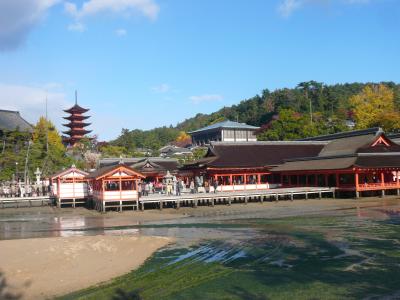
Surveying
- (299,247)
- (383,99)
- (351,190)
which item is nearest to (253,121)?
(383,99)

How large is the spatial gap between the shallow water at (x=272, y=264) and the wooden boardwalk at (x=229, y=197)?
32.7 feet

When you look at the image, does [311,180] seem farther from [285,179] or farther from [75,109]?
[75,109]

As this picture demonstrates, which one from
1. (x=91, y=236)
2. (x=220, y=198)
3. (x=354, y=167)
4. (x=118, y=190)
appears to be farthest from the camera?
(x=220, y=198)

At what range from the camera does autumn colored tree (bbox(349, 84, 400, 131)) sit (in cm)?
5808

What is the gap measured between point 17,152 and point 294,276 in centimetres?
5181

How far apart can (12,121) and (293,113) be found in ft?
142

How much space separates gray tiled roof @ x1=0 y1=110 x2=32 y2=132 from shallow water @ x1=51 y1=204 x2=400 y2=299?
49189mm

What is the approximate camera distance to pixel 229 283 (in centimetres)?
1275

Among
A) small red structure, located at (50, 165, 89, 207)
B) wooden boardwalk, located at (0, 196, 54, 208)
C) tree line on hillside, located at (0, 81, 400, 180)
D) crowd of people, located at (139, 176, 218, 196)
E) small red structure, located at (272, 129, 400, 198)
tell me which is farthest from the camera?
tree line on hillside, located at (0, 81, 400, 180)

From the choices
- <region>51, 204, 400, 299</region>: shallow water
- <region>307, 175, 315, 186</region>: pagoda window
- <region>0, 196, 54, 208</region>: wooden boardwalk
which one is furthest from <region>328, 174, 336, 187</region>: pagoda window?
<region>0, 196, 54, 208</region>: wooden boardwalk

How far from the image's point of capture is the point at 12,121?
68688 mm

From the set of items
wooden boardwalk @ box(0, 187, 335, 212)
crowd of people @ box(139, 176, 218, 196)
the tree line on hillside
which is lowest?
wooden boardwalk @ box(0, 187, 335, 212)

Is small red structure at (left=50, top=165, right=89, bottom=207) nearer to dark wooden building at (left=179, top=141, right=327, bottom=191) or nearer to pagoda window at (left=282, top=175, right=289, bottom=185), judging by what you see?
dark wooden building at (left=179, top=141, right=327, bottom=191)

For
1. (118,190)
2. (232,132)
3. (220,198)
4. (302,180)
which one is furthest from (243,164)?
(232,132)
